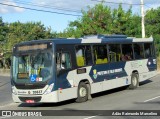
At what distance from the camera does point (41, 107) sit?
53.3 feet

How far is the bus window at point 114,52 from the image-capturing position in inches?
768

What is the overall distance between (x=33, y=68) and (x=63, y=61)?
1208 millimetres

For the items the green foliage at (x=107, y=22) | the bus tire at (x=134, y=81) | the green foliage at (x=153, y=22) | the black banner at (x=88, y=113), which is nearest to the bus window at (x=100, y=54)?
the bus tire at (x=134, y=81)

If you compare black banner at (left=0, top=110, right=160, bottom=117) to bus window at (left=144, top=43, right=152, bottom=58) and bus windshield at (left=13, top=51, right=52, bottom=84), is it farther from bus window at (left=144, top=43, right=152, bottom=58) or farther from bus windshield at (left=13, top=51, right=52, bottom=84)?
bus window at (left=144, top=43, right=152, bottom=58)

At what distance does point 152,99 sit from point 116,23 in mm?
32666

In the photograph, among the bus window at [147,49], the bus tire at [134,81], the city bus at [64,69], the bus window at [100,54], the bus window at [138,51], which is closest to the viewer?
the city bus at [64,69]

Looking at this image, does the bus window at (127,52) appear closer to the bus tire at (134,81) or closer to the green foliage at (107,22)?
the bus tire at (134,81)

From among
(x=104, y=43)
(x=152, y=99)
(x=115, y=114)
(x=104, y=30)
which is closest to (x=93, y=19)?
(x=104, y=30)

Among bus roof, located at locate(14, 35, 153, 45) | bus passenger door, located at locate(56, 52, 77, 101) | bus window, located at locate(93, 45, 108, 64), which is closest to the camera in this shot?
bus passenger door, located at locate(56, 52, 77, 101)

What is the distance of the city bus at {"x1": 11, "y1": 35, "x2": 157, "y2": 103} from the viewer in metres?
15.5

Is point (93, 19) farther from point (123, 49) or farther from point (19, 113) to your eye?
point (19, 113)

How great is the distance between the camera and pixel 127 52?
2106 cm

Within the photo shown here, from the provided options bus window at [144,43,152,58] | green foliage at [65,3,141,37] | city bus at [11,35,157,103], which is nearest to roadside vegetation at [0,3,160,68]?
green foliage at [65,3,141,37]

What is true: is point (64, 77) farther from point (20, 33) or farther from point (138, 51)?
point (20, 33)
